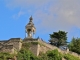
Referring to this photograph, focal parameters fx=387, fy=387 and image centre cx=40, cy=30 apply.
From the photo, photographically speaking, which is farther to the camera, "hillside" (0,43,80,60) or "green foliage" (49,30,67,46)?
"green foliage" (49,30,67,46)

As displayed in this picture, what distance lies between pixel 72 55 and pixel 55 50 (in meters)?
4.02

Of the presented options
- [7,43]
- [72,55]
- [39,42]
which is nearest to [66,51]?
[72,55]

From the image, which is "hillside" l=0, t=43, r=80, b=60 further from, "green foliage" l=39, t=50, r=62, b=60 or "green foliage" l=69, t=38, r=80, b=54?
"green foliage" l=69, t=38, r=80, b=54

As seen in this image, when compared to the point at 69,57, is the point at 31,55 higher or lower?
lower

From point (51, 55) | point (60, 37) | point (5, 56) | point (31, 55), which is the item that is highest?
point (60, 37)

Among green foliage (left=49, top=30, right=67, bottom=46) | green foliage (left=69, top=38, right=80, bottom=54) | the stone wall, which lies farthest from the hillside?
green foliage (left=49, top=30, right=67, bottom=46)

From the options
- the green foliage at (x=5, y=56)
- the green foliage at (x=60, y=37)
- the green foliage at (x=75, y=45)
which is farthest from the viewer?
the green foliage at (x=60, y=37)

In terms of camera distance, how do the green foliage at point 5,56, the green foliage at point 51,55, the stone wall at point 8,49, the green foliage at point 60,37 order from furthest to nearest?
the green foliage at point 60,37 < the green foliage at point 51,55 < the stone wall at point 8,49 < the green foliage at point 5,56

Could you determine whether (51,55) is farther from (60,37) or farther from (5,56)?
(60,37)

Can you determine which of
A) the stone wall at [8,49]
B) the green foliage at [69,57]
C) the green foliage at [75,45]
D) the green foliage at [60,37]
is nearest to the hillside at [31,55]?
the green foliage at [69,57]

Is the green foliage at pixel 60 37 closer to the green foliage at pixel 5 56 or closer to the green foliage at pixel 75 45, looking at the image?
the green foliage at pixel 75 45

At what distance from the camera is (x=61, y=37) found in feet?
202

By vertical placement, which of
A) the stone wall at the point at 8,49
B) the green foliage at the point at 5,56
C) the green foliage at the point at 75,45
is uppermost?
the green foliage at the point at 75,45

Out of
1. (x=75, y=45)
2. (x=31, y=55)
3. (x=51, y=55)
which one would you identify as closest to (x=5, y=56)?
(x=31, y=55)
